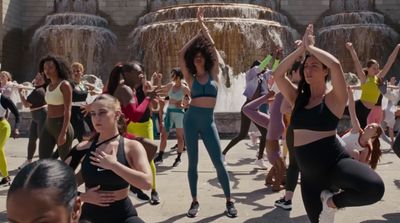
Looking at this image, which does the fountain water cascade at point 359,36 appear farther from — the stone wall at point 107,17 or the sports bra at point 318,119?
the sports bra at point 318,119

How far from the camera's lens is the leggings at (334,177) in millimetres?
2910

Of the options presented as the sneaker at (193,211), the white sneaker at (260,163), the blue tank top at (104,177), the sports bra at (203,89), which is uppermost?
the sports bra at (203,89)

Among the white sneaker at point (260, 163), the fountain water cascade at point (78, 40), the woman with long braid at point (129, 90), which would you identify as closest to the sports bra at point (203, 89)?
the woman with long braid at point (129, 90)

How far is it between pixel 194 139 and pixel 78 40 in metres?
22.2

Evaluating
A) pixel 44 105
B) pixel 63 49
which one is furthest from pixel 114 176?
pixel 63 49

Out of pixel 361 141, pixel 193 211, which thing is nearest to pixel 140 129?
pixel 193 211

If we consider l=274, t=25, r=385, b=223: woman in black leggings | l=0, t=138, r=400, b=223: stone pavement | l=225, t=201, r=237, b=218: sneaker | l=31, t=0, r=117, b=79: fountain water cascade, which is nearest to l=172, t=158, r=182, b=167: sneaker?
l=0, t=138, r=400, b=223: stone pavement

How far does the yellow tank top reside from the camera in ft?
21.0

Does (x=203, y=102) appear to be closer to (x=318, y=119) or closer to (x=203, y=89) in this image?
(x=203, y=89)

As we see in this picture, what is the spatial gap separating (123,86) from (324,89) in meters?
2.10

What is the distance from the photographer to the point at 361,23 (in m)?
24.5

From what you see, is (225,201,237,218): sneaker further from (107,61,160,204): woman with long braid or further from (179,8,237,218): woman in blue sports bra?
(107,61,160,204): woman with long braid

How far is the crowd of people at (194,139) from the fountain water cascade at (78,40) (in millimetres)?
19489

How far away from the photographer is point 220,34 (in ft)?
70.4
